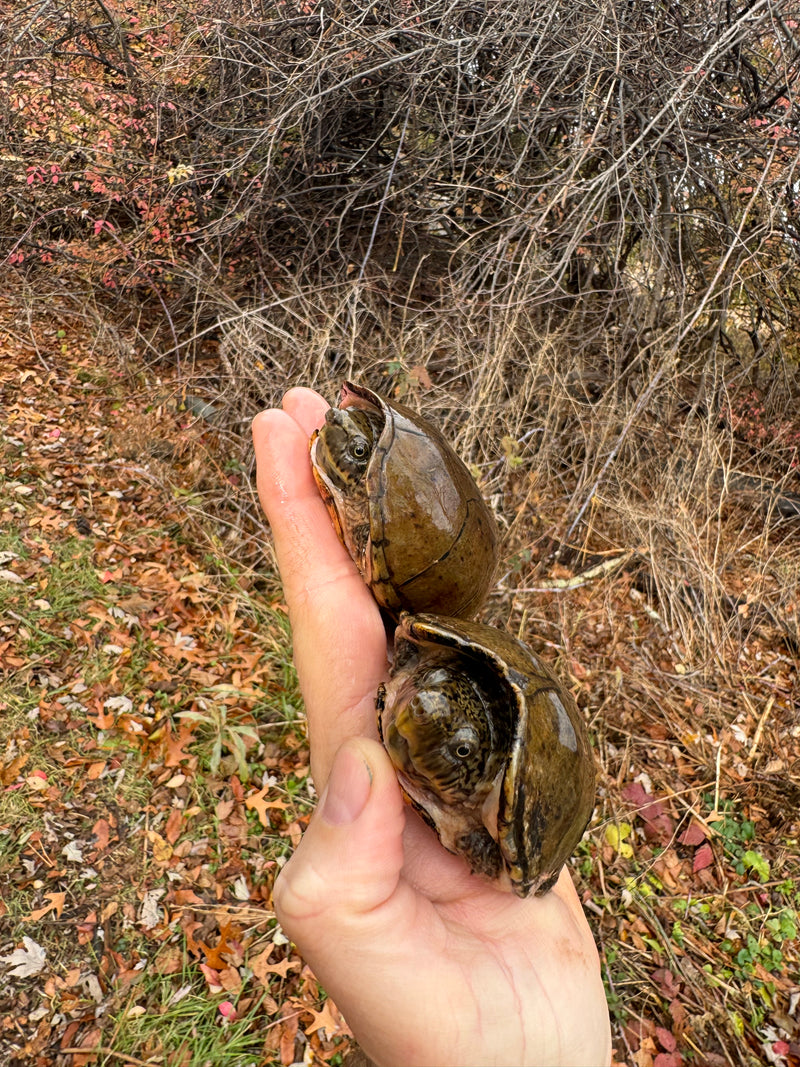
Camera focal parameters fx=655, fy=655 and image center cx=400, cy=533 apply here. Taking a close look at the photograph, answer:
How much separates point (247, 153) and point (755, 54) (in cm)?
349

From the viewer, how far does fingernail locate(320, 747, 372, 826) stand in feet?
5.30

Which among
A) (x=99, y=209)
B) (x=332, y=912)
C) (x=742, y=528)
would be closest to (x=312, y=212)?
(x=99, y=209)

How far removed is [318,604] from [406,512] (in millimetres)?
494

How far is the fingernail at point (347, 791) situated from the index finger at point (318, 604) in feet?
1.97

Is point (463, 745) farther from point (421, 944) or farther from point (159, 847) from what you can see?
point (159, 847)

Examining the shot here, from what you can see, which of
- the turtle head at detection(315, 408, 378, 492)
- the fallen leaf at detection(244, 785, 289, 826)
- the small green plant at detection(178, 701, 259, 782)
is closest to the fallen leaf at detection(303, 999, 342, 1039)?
the fallen leaf at detection(244, 785, 289, 826)

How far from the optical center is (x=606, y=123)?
14.6 ft

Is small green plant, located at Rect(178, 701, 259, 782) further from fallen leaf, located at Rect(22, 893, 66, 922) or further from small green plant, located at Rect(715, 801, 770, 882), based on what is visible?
small green plant, located at Rect(715, 801, 770, 882)

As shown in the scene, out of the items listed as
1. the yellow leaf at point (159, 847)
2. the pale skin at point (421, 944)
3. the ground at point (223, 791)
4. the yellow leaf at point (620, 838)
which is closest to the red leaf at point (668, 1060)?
the ground at point (223, 791)

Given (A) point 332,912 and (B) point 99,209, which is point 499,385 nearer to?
(A) point 332,912

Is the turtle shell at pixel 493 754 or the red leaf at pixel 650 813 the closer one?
the turtle shell at pixel 493 754

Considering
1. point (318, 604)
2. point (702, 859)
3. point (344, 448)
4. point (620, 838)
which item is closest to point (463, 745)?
point (318, 604)

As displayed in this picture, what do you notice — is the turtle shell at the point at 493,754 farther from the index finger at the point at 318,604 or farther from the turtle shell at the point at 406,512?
the turtle shell at the point at 406,512

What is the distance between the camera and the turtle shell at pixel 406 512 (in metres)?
2.56
